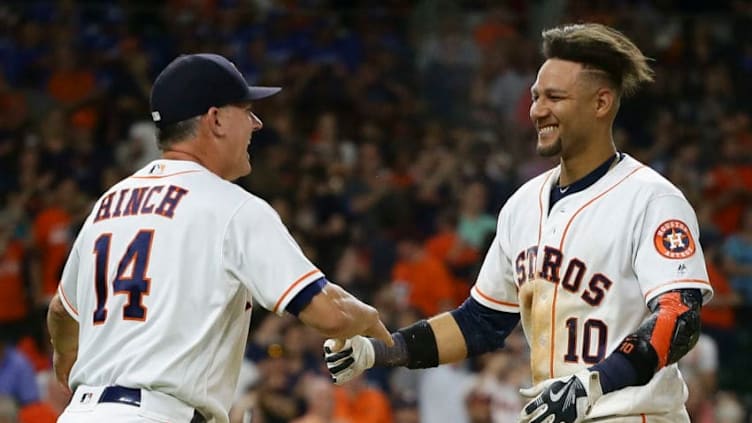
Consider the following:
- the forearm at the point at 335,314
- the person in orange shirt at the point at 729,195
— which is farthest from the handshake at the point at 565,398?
the person in orange shirt at the point at 729,195

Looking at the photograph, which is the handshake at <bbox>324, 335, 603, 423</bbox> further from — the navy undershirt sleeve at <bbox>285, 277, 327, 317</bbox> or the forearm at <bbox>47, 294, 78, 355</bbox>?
the forearm at <bbox>47, 294, 78, 355</bbox>

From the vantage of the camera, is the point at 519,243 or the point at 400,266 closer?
the point at 519,243

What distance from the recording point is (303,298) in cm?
399

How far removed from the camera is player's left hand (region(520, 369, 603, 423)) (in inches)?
153

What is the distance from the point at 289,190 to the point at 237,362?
21.6 ft

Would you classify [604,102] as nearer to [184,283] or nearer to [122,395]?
[184,283]

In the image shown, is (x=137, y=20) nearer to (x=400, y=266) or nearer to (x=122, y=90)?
(x=122, y=90)

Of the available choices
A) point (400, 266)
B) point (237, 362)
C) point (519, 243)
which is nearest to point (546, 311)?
point (519, 243)

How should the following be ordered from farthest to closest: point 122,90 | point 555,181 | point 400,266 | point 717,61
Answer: point 717,61 < point 122,90 < point 400,266 < point 555,181

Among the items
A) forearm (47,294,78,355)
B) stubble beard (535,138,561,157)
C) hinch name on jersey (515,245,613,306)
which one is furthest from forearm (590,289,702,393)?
forearm (47,294,78,355)

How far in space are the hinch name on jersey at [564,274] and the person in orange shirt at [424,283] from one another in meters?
5.47

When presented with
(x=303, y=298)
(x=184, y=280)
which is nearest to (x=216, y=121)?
(x=184, y=280)

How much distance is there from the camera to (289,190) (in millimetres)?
10742

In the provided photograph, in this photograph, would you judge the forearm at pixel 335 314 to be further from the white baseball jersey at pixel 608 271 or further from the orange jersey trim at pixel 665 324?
the orange jersey trim at pixel 665 324
